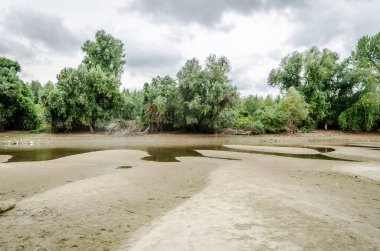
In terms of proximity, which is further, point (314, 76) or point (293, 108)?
point (314, 76)

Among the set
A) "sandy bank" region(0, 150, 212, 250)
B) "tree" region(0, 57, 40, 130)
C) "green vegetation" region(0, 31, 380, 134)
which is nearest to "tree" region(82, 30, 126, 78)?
"green vegetation" region(0, 31, 380, 134)

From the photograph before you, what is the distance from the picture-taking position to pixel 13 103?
4600 centimetres

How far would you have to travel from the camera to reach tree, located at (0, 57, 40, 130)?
4309 cm

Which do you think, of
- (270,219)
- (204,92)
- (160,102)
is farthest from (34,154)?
(204,92)

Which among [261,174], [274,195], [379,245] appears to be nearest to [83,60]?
[261,174]

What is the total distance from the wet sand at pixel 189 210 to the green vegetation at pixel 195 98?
28577 mm

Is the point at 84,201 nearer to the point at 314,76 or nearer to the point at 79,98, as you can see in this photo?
the point at 79,98

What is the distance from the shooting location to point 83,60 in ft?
163

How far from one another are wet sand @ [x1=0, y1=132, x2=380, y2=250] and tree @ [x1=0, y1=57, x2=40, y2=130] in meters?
35.4

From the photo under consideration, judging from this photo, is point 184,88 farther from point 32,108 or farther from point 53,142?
point 32,108

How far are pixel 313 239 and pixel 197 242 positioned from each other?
2431 millimetres

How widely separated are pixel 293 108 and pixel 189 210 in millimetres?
40865

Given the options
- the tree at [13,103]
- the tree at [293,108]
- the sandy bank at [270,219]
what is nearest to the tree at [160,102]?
the tree at [293,108]

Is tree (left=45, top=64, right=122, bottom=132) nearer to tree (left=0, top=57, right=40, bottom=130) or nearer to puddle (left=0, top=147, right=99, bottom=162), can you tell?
tree (left=0, top=57, right=40, bottom=130)
